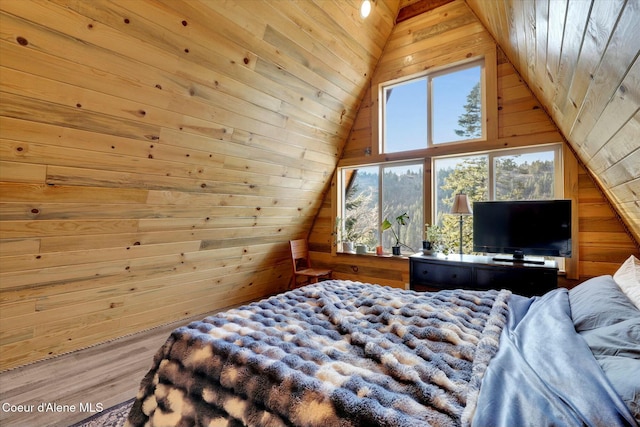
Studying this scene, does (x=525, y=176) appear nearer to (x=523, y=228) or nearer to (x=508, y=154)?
(x=508, y=154)

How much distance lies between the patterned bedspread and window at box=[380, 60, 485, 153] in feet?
7.46

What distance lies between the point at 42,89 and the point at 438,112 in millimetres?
3526

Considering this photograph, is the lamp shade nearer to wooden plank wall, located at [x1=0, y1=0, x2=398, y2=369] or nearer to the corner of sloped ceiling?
the corner of sloped ceiling

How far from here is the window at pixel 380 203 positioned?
147 inches

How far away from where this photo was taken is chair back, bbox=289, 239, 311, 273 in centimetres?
412

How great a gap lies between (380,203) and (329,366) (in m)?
3.09

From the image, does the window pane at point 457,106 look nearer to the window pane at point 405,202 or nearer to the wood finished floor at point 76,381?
the window pane at point 405,202

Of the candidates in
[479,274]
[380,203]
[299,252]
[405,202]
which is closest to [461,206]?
[479,274]

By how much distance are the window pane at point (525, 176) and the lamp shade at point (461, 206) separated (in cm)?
44

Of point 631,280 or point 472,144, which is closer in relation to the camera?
point 631,280

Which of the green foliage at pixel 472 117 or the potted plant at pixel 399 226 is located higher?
the green foliage at pixel 472 117

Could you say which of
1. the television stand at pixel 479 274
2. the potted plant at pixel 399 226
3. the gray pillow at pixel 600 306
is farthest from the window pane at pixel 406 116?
the gray pillow at pixel 600 306

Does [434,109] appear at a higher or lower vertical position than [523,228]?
higher

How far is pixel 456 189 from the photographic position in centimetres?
345
